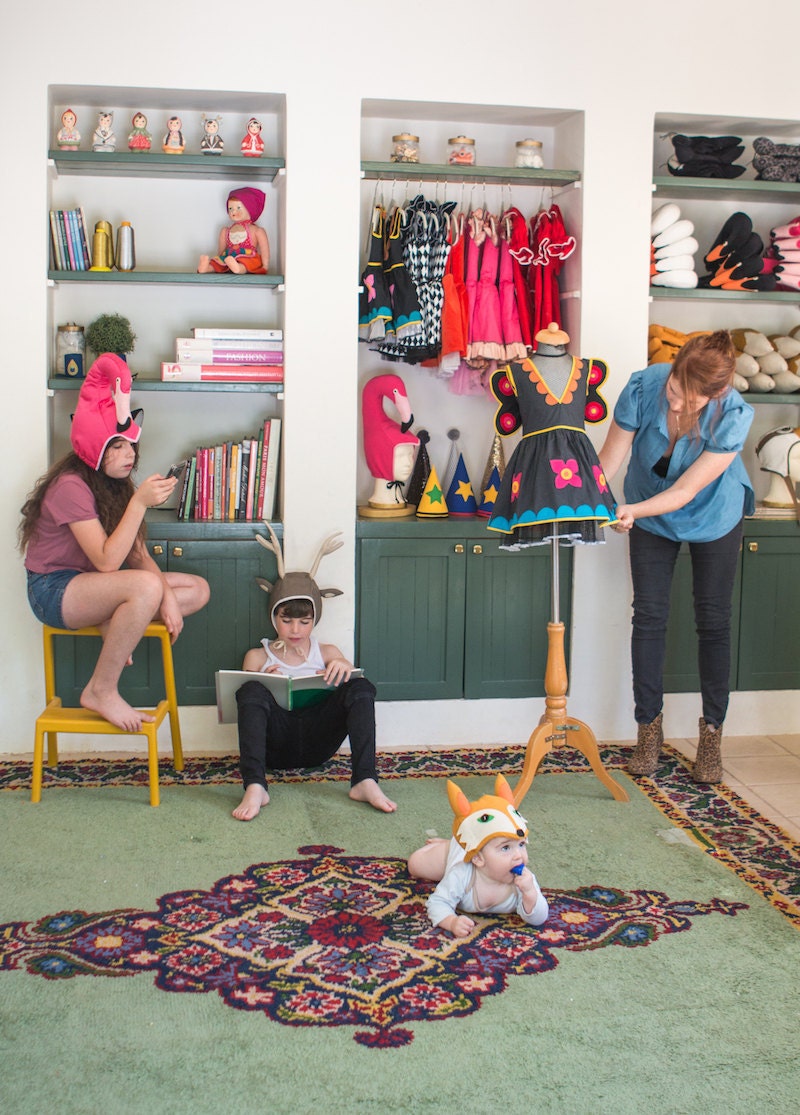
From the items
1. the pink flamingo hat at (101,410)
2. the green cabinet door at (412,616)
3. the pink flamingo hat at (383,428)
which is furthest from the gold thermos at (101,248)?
the green cabinet door at (412,616)

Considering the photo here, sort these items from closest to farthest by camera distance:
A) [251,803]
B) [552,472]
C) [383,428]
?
[552,472]
[251,803]
[383,428]

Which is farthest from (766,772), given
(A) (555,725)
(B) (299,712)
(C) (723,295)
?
(C) (723,295)

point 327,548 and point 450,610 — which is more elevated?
point 327,548

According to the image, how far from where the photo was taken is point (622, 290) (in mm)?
4137

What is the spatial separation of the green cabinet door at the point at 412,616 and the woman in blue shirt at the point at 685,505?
0.65 m

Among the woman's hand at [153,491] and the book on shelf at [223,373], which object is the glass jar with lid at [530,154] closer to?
the book on shelf at [223,373]

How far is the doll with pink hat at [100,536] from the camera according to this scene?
3.52 m

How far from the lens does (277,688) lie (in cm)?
367

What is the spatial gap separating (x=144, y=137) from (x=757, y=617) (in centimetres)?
273

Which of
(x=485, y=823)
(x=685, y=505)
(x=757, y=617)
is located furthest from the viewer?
(x=757, y=617)

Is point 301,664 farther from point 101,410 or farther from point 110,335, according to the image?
point 110,335

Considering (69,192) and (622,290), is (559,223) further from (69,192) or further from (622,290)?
(69,192)

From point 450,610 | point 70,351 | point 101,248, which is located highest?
point 101,248

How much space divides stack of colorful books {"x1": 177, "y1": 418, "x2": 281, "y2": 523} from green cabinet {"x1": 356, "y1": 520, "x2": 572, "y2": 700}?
1.26ft
